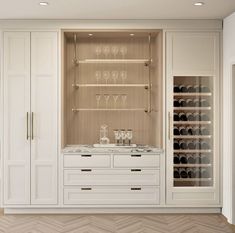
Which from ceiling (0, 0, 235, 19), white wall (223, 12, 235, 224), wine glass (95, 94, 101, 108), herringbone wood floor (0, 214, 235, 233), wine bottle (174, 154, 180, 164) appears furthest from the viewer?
wine glass (95, 94, 101, 108)

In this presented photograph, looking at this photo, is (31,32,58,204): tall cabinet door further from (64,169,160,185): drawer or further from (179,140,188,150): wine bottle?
(179,140,188,150): wine bottle

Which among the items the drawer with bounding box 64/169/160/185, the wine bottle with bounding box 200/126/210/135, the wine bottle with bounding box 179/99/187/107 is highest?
→ the wine bottle with bounding box 179/99/187/107

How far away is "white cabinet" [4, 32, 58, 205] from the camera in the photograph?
5898 mm

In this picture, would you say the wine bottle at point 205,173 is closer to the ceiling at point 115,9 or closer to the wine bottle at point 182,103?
the wine bottle at point 182,103

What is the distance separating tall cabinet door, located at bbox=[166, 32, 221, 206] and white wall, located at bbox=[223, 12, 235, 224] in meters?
0.16

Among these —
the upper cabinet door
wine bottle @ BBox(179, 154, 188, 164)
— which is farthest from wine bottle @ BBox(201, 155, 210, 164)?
the upper cabinet door

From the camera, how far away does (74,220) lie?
222 inches

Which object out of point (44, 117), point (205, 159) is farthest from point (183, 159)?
point (44, 117)

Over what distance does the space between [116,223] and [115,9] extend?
2.65m

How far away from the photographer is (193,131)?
5.98 meters

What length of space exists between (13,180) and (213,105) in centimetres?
289

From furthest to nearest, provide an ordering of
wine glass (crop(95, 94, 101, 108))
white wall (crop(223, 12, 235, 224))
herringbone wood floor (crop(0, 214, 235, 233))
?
wine glass (crop(95, 94, 101, 108)), white wall (crop(223, 12, 235, 224)), herringbone wood floor (crop(0, 214, 235, 233))

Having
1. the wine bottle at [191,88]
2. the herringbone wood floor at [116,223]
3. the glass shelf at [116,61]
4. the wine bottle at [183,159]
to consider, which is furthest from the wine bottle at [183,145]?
the glass shelf at [116,61]

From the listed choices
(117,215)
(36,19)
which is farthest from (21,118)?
(117,215)
